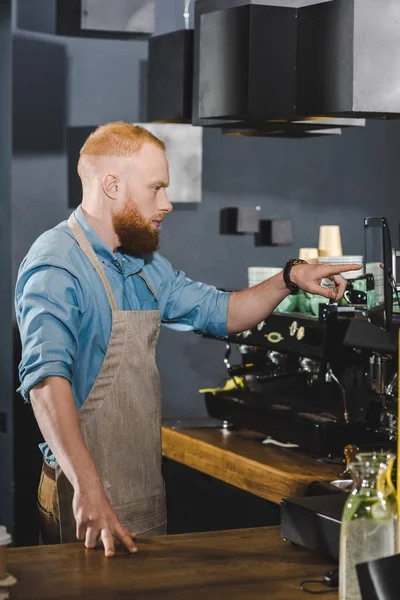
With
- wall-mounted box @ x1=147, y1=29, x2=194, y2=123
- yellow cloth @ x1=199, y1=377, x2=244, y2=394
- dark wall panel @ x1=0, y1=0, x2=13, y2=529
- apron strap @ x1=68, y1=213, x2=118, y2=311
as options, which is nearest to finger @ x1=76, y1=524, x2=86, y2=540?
apron strap @ x1=68, y1=213, x2=118, y2=311

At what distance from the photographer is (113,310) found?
2.73m

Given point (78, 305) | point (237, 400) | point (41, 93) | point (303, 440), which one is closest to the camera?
point (78, 305)

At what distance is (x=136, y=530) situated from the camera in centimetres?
271

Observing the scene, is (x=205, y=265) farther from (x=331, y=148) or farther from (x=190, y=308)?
(x=190, y=308)

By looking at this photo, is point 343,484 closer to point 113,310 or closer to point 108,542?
point 113,310

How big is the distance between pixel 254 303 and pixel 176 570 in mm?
1169

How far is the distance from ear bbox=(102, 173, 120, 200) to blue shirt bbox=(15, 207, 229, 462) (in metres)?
0.10

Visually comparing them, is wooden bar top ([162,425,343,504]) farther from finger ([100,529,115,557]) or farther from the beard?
finger ([100,529,115,557])

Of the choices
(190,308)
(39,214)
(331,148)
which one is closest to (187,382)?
(39,214)

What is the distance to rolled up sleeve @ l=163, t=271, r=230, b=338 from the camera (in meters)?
3.02

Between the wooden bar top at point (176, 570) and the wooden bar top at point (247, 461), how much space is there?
51.2 inches

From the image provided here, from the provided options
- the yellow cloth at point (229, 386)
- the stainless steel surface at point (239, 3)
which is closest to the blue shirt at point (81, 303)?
the stainless steel surface at point (239, 3)

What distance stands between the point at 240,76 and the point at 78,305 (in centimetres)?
89

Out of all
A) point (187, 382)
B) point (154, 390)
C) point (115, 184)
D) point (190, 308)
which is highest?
point (115, 184)
